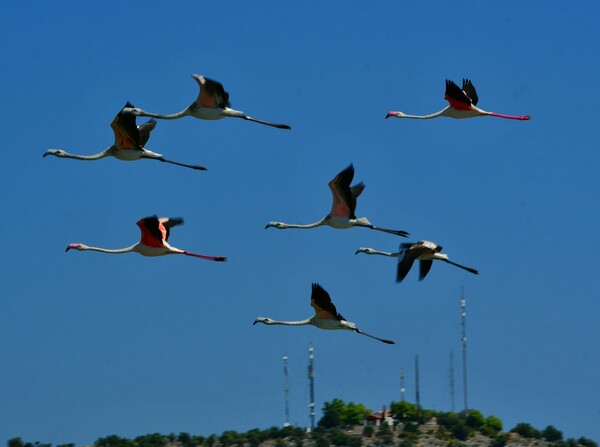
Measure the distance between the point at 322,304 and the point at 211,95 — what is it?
19.2 feet

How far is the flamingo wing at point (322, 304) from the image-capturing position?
43219 mm

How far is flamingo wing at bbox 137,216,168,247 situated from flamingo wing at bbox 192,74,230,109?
3.12 m

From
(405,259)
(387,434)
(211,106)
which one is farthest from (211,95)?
(387,434)

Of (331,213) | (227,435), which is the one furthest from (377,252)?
(227,435)

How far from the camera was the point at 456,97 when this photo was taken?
46312 millimetres

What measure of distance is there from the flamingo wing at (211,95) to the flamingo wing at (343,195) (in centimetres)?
358

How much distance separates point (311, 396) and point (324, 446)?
1364 centimetres

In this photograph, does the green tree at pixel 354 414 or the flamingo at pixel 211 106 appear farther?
the green tree at pixel 354 414

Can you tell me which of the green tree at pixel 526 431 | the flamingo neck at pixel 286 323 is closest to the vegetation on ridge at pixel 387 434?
the green tree at pixel 526 431

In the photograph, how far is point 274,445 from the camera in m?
131

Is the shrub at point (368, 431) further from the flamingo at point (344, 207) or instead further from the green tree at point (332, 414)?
the flamingo at point (344, 207)

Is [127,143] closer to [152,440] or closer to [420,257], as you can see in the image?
[420,257]

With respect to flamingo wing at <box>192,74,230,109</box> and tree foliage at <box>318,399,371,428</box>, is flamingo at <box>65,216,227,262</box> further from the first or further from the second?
tree foliage at <box>318,399,371,428</box>

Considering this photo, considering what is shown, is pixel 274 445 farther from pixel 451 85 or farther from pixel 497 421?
pixel 451 85
